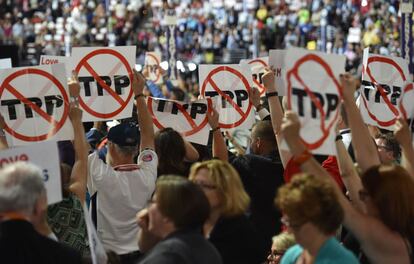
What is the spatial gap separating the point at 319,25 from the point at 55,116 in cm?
3087

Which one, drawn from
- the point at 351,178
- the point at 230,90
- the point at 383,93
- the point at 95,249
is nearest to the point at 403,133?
the point at 351,178

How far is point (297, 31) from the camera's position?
36.6 meters

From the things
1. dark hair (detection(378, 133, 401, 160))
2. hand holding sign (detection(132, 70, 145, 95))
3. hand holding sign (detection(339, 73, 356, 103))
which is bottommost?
dark hair (detection(378, 133, 401, 160))

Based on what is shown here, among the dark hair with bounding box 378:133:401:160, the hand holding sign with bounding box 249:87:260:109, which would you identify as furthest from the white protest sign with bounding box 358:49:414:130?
the hand holding sign with bounding box 249:87:260:109

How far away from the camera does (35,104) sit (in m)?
6.83

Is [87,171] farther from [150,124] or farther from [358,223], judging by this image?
[358,223]

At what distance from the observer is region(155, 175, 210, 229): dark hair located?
15.4 ft

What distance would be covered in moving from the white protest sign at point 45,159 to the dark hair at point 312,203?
3.75ft

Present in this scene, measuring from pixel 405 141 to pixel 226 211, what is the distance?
3.14 ft

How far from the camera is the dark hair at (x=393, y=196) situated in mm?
4734

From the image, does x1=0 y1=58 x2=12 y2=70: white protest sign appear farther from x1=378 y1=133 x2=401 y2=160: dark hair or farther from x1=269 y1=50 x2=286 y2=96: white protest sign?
x1=378 y1=133 x2=401 y2=160: dark hair

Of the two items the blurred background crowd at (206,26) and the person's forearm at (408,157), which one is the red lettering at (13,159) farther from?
the blurred background crowd at (206,26)

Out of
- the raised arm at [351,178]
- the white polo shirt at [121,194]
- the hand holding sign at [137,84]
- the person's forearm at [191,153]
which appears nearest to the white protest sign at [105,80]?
the hand holding sign at [137,84]

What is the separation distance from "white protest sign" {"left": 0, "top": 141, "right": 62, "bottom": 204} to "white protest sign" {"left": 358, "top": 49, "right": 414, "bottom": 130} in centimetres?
327
